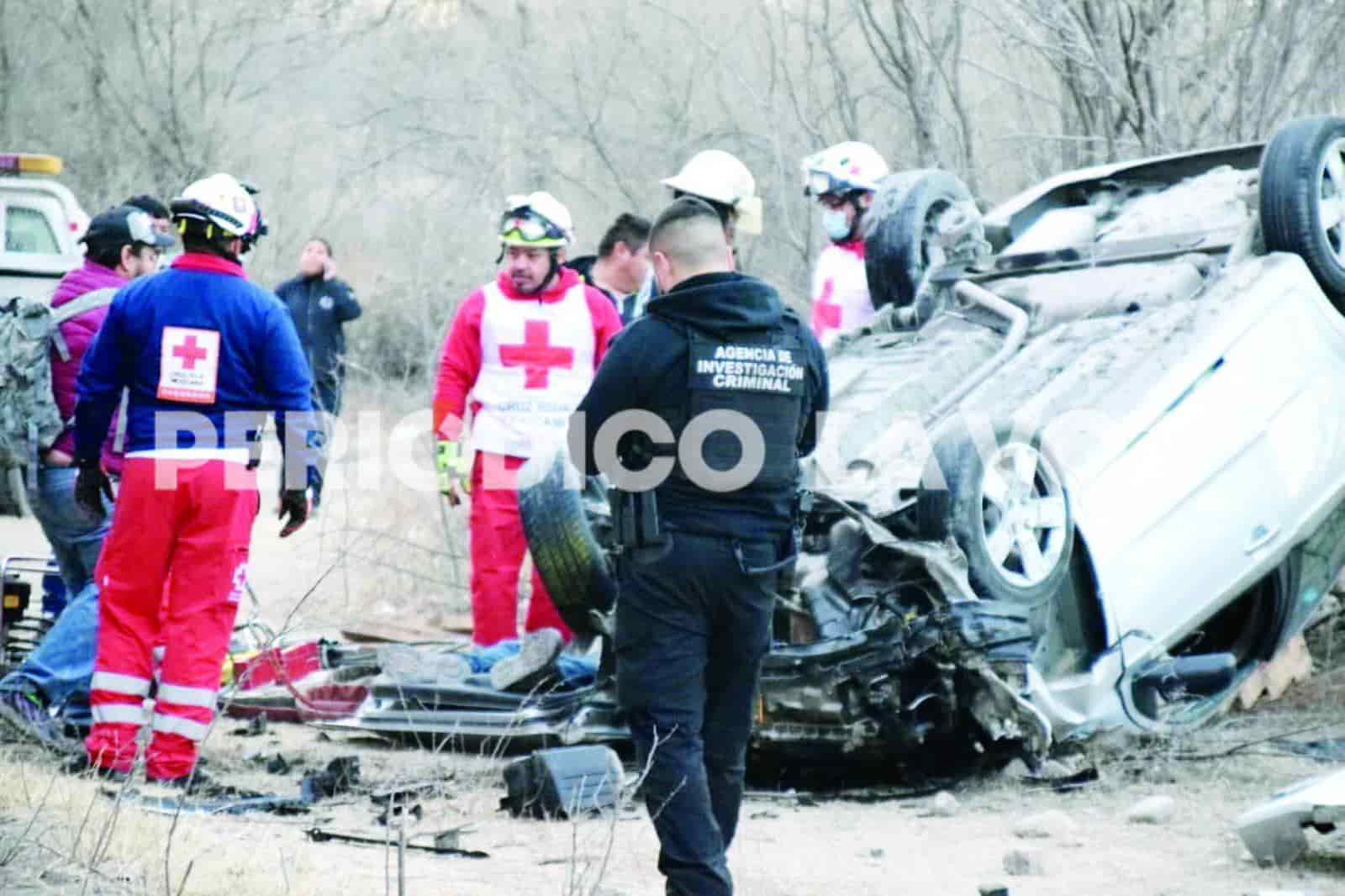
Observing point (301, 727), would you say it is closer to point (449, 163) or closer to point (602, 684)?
point (602, 684)

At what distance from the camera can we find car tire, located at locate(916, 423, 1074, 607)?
6.18m

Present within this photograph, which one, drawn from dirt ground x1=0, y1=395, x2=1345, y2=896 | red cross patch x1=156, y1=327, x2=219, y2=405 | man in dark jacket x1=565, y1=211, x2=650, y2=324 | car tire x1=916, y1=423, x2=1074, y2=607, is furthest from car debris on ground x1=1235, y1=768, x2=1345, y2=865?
man in dark jacket x1=565, y1=211, x2=650, y2=324

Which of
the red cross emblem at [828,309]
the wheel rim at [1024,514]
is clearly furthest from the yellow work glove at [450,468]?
the wheel rim at [1024,514]

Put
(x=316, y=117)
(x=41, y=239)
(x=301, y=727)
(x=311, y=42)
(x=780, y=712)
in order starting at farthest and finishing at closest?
(x=316, y=117) → (x=311, y=42) → (x=41, y=239) → (x=301, y=727) → (x=780, y=712)

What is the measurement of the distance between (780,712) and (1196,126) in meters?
5.96

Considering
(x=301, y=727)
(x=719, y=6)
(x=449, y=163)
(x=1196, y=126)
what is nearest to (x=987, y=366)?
(x=301, y=727)

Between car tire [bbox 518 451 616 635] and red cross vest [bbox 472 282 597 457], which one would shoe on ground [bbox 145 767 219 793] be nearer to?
car tire [bbox 518 451 616 635]

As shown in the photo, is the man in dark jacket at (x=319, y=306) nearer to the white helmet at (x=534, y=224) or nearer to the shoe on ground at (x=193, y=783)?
the white helmet at (x=534, y=224)

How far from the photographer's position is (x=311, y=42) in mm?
25328

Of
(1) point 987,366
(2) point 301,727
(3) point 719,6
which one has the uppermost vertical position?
(3) point 719,6

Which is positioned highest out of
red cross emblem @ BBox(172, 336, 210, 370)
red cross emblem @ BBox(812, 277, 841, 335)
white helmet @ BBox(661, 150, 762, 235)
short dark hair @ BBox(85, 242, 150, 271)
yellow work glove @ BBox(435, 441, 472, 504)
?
white helmet @ BBox(661, 150, 762, 235)

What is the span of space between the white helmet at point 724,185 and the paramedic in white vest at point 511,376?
3.33 ft

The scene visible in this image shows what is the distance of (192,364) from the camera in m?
6.36

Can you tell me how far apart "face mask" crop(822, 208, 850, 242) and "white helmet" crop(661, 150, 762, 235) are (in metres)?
1.26
